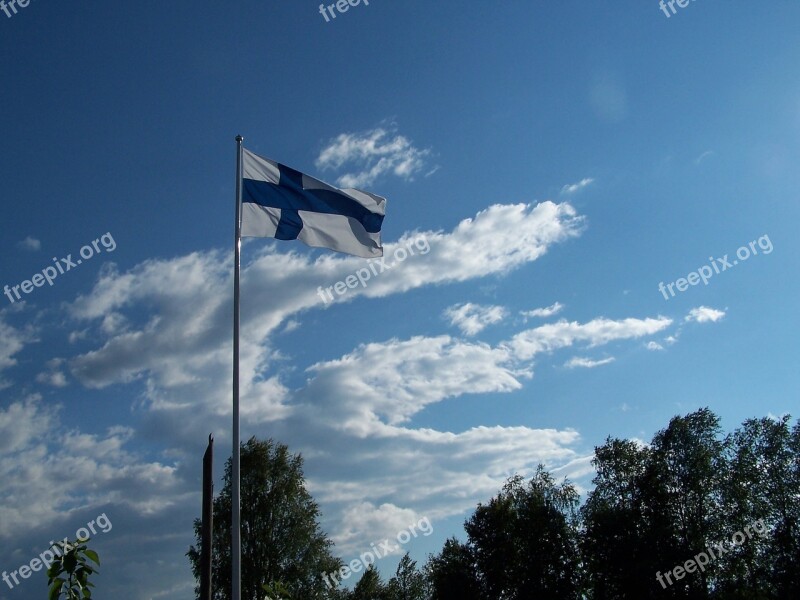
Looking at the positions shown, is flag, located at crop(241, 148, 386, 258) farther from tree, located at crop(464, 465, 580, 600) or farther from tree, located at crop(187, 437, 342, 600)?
tree, located at crop(464, 465, 580, 600)

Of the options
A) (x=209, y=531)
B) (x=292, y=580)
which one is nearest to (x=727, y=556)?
(x=292, y=580)

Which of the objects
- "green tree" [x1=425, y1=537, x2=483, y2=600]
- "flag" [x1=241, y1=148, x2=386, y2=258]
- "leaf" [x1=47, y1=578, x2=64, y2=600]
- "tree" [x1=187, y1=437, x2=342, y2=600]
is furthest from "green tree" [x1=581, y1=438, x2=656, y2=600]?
"leaf" [x1=47, y1=578, x2=64, y2=600]

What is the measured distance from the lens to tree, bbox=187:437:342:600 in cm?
5053

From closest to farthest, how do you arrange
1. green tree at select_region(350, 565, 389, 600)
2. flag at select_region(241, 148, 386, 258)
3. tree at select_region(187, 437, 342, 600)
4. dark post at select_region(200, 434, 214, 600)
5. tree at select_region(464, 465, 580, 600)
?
dark post at select_region(200, 434, 214, 600) < flag at select_region(241, 148, 386, 258) < tree at select_region(187, 437, 342, 600) < tree at select_region(464, 465, 580, 600) < green tree at select_region(350, 565, 389, 600)

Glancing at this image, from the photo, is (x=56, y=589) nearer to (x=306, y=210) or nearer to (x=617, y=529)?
(x=306, y=210)

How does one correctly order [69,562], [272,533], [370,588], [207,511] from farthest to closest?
[370,588] → [272,533] → [207,511] → [69,562]

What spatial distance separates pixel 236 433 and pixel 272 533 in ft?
129

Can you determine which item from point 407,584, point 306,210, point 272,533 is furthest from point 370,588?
point 306,210

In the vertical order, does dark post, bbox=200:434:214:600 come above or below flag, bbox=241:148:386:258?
below

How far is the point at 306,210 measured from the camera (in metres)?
18.6

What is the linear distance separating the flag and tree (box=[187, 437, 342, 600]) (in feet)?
119

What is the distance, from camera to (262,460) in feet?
177

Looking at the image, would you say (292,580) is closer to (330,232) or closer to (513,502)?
(513,502)

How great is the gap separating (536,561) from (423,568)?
21280 mm
